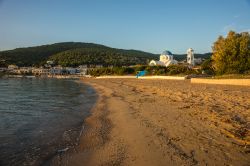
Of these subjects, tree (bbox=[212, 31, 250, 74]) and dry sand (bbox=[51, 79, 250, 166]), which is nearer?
dry sand (bbox=[51, 79, 250, 166])

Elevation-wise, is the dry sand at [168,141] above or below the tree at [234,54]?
below

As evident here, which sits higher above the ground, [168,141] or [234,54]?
[234,54]

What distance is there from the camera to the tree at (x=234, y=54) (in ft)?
125

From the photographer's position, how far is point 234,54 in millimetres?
38188

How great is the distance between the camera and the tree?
38.0 m

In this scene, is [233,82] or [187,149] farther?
[233,82]

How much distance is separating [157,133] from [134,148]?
5.11 ft

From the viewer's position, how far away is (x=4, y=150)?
24.2ft

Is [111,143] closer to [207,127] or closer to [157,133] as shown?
[157,133]

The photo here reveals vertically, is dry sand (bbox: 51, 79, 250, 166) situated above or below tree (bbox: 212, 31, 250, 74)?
below

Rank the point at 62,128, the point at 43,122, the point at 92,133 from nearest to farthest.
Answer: the point at 92,133 → the point at 62,128 → the point at 43,122

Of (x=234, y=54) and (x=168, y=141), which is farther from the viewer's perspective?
(x=234, y=54)

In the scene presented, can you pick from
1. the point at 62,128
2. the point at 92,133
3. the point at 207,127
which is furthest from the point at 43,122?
the point at 207,127

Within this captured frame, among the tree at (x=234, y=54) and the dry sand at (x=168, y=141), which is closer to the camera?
the dry sand at (x=168, y=141)
